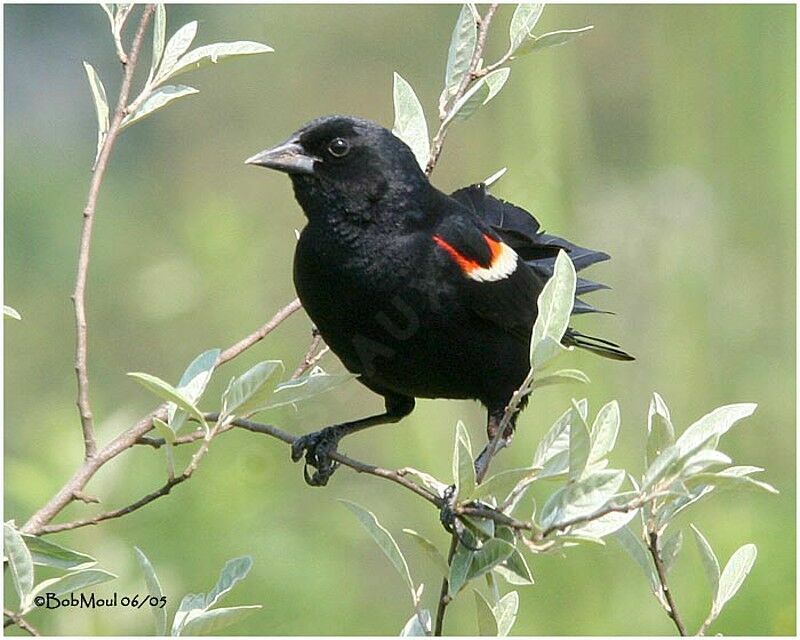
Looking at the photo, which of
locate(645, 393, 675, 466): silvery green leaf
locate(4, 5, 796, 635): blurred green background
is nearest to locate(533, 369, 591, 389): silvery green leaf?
locate(645, 393, 675, 466): silvery green leaf

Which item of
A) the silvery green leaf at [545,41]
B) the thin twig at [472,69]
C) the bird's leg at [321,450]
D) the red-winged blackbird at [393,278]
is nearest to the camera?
the silvery green leaf at [545,41]

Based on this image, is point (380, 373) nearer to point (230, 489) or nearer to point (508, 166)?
point (230, 489)

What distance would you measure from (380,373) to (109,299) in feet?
5.90

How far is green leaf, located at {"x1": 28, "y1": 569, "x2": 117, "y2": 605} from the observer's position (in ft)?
4.42

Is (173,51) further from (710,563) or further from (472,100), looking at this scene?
(710,563)

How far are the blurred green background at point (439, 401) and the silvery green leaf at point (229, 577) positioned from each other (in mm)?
656

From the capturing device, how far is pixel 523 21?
67.7 inches

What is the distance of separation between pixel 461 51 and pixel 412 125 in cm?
23

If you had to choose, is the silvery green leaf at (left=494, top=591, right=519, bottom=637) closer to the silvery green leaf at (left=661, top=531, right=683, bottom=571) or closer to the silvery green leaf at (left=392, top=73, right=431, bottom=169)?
the silvery green leaf at (left=661, top=531, right=683, bottom=571)

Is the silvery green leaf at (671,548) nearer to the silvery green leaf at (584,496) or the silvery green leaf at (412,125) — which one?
the silvery green leaf at (584,496)

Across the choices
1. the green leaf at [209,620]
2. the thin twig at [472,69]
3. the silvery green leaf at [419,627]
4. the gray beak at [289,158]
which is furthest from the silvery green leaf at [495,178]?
the green leaf at [209,620]

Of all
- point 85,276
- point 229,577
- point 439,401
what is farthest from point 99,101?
point 439,401

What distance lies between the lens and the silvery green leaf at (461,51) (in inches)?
71.2

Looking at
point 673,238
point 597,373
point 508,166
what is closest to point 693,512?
point 597,373
